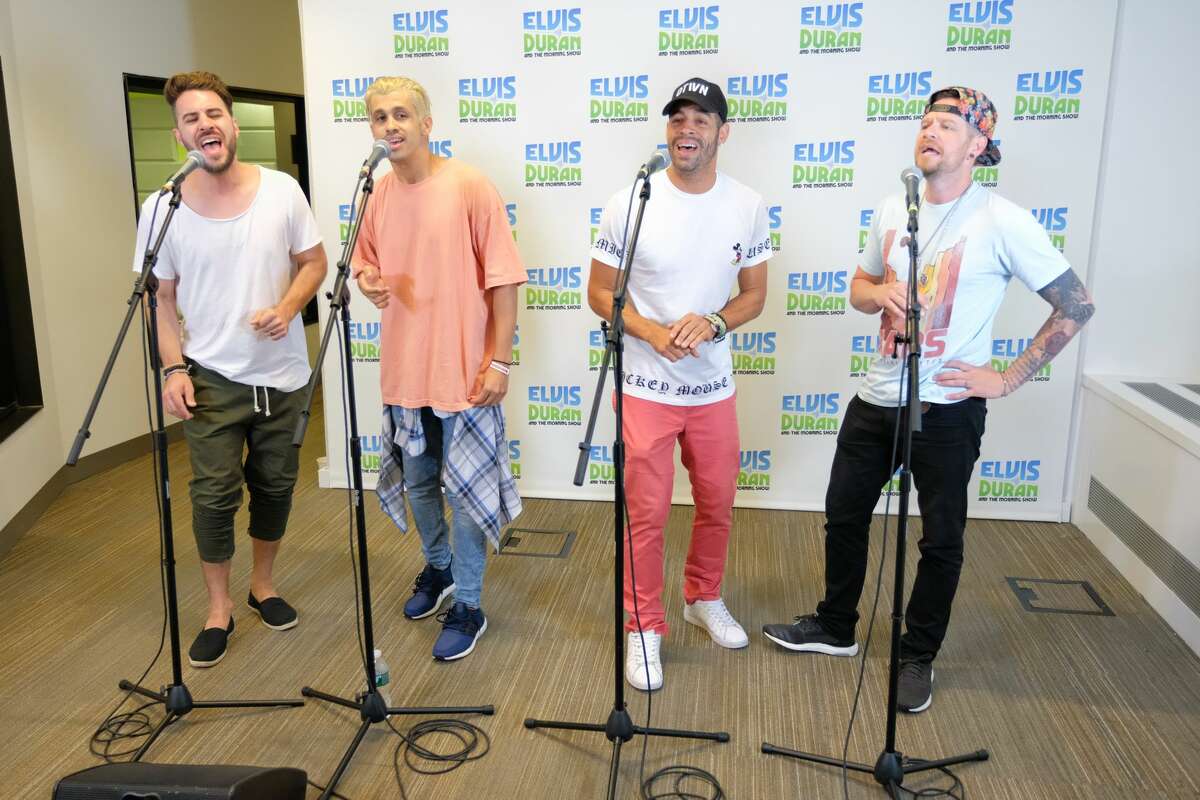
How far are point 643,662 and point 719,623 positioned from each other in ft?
1.01

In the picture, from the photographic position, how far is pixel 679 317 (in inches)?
97.0

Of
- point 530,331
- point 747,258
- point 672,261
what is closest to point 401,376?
point 672,261

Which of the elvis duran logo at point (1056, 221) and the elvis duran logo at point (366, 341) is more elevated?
the elvis duran logo at point (1056, 221)

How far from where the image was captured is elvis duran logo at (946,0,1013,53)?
330 centimetres

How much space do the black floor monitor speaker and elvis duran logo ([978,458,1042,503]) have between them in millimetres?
2871

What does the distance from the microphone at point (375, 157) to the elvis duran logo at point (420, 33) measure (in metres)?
1.55

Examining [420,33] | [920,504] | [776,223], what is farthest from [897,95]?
[420,33]

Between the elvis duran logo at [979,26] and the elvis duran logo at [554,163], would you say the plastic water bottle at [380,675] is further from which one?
the elvis duran logo at [979,26]

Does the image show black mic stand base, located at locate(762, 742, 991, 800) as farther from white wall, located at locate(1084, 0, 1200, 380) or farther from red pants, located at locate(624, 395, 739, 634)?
white wall, located at locate(1084, 0, 1200, 380)

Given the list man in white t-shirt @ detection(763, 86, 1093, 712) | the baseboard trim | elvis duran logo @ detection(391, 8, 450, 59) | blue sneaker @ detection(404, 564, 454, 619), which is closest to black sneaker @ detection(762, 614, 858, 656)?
man in white t-shirt @ detection(763, 86, 1093, 712)

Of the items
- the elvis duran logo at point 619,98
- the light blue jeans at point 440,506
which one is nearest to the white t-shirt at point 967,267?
the light blue jeans at point 440,506

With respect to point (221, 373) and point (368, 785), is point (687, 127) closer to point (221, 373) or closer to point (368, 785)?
point (221, 373)

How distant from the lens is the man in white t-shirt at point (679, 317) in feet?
7.83

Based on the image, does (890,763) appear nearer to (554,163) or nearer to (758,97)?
(758,97)
